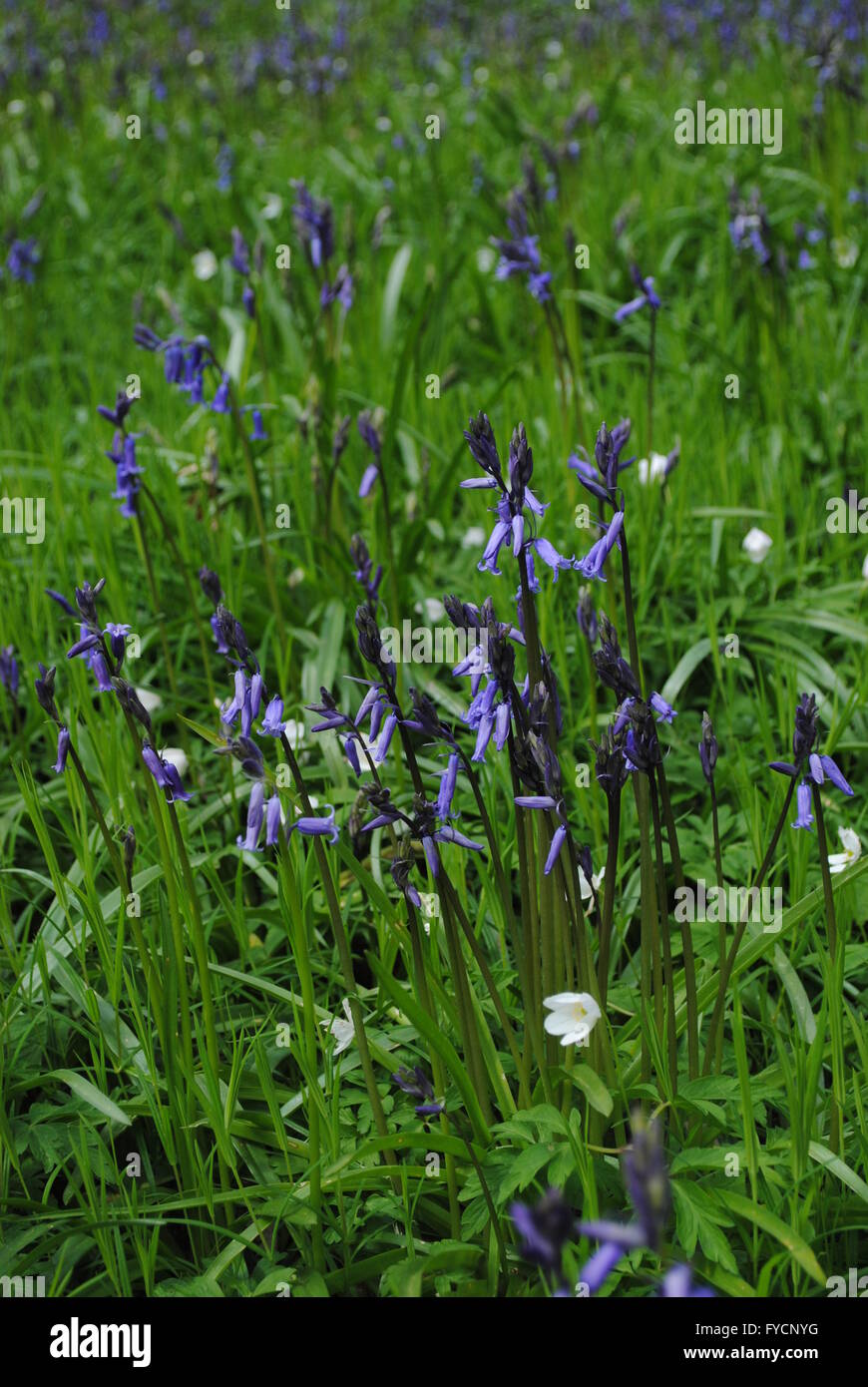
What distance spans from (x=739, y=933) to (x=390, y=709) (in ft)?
2.51

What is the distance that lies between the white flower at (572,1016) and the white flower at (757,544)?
230 cm

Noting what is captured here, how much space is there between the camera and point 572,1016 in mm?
2184

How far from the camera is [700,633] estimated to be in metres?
3.87

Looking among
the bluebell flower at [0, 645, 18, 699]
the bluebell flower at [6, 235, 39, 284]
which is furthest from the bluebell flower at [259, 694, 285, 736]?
the bluebell flower at [6, 235, 39, 284]

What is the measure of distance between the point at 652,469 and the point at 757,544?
1.52ft

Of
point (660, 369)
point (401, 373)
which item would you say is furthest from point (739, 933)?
point (660, 369)

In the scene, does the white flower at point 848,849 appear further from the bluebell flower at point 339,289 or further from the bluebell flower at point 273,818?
the bluebell flower at point 339,289

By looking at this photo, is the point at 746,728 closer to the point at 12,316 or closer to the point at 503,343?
the point at 503,343

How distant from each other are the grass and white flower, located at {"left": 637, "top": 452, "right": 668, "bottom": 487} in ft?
0.35

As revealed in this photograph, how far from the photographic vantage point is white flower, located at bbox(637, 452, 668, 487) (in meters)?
4.10

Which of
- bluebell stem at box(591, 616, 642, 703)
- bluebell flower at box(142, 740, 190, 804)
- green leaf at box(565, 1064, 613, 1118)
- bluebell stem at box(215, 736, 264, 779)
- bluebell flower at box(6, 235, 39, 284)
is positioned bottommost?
green leaf at box(565, 1064, 613, 1118)

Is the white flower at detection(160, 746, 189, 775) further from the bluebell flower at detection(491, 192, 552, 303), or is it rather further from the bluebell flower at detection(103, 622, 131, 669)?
the bluebell flower at detection(491, 192, 552, 303)
